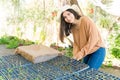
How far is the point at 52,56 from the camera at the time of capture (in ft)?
8.29

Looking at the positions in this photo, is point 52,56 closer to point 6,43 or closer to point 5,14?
point 6,43

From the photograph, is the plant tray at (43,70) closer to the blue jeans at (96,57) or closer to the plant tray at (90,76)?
the plant tray at (90,76)

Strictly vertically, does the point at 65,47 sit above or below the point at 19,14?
below

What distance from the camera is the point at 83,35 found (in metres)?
2.60

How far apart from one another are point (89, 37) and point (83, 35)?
0.36ft

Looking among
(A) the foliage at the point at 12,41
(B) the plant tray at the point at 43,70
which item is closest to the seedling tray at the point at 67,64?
(B) the plant tray at the point at 43,70

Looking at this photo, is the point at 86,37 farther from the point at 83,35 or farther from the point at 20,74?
the point at 20,74

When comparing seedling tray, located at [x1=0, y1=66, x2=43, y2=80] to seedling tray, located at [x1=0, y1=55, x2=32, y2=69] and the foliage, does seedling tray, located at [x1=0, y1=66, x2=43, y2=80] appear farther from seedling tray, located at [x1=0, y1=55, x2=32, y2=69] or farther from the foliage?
the foliage

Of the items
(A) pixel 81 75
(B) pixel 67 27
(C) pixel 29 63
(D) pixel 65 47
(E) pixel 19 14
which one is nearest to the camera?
(A) pixel 81 75

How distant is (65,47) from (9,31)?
237 centimetres

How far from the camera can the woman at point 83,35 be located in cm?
250

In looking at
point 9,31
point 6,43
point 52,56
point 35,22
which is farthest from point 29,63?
point 9,31

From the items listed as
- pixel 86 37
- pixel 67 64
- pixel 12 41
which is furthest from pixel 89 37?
pixel 12 41

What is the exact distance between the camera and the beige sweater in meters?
2.51
